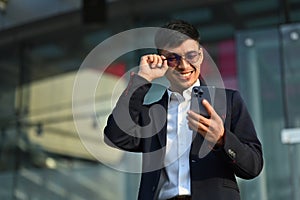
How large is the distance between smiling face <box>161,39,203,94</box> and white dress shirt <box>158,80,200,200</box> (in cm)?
3

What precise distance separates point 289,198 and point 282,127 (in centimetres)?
56

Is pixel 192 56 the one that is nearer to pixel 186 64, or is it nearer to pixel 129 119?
pixel 186 64

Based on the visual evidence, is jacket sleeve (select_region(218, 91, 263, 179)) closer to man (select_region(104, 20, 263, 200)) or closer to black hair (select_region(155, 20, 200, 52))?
man (select_region(104, 20, 263, 200))

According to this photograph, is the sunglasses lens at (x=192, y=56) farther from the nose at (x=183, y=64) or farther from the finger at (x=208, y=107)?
the finger at (x=208, y=107)

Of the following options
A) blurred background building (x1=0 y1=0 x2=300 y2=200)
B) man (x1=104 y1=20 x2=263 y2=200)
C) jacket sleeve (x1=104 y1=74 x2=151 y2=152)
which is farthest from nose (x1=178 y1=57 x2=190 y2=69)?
blurred background building (x1=0 y1=0 x2=300 y2=200)

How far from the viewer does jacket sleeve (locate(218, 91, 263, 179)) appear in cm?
147

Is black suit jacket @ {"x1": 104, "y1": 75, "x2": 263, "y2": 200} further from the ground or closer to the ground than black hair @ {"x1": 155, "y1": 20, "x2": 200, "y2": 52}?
closer to the ground

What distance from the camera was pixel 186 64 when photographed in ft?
5.10

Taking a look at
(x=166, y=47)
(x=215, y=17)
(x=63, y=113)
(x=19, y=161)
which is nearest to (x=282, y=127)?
(x=215, y=17)

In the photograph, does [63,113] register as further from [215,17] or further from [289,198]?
[289,198]

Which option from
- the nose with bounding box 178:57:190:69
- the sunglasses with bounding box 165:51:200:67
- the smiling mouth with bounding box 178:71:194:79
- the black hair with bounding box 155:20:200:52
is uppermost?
the black hair with bounding box 155:20:200:52

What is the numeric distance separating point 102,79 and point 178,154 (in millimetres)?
3552

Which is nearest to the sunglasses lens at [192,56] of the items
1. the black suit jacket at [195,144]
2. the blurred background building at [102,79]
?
the black suit jacket at [195,144]

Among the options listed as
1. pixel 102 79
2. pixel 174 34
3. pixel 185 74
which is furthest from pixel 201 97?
pixel 102 79
